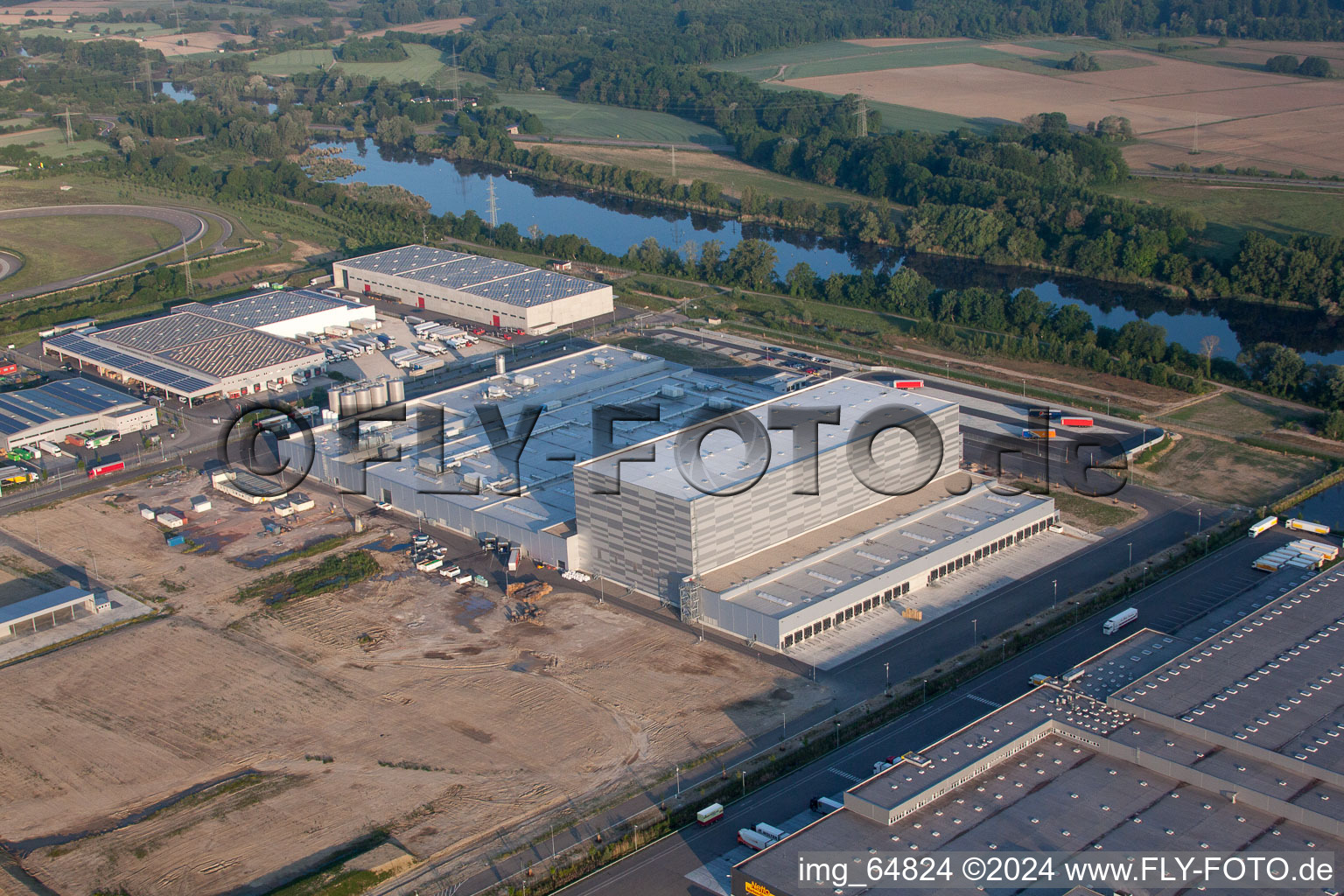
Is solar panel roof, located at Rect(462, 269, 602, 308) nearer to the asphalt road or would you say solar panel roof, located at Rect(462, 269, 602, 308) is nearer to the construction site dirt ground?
the asphalt road

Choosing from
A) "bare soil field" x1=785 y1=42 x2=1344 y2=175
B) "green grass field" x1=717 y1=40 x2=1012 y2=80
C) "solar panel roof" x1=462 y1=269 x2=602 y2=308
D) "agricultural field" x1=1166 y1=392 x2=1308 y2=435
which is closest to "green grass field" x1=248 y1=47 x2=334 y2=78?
"green grass field" x1=717 y1=40 x2=1012 y2=80

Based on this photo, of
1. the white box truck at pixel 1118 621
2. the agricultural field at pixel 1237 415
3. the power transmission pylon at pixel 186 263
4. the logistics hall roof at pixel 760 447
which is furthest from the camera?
the power transmission pylon at pixel 186 263

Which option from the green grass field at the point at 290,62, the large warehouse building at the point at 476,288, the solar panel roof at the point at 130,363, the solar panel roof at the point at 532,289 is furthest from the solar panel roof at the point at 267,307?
the green grass field at the point at 290,62

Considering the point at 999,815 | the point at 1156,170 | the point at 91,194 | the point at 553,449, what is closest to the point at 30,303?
the point at 91,194

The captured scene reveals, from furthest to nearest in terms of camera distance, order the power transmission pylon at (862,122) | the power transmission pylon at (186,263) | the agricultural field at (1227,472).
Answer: the power transmission pylon at (862,122) → the power transmission pylon at (186,263) → the agricultural field at (1227,472)

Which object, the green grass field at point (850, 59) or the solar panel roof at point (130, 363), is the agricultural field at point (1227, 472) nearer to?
the solar panel roof at point (130, 363)

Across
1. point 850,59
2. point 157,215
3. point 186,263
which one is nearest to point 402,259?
point 186,263

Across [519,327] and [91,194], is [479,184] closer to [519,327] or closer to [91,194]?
[91,194]
